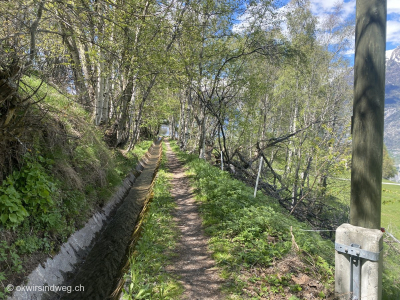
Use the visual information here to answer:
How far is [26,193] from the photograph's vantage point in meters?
4.56

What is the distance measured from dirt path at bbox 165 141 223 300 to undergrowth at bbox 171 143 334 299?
0.19m

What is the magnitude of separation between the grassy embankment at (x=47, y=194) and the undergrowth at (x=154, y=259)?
5.53 ft

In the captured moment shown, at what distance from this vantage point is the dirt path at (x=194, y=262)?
3.79 meters

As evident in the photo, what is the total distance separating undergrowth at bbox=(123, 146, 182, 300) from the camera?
360 centimetres

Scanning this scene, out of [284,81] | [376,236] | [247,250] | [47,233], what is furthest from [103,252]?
[284,81]

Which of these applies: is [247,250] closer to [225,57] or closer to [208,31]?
[225,57]

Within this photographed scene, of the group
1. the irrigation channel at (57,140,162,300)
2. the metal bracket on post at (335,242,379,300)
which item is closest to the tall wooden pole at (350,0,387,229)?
the metal bracket on post at (335,242,379,300)

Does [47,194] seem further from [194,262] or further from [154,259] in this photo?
[194,262]

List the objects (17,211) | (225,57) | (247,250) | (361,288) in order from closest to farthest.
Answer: (361,288) < (17,211) < (247,250) < (225,57)

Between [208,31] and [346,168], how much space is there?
10.5 metres

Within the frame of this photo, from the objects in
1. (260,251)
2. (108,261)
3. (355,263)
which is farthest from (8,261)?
(355,263)

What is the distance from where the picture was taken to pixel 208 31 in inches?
551

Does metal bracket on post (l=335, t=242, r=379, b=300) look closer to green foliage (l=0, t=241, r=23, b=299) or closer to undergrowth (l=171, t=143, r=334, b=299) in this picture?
undergrowth (l=171, t=143, r=334, b=299)

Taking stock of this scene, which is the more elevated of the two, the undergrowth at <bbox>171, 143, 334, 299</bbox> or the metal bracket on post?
the metal bracket on post
